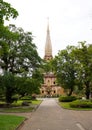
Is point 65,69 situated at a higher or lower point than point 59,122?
higher

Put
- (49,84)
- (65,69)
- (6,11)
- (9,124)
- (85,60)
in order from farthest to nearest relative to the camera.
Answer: (49,84) → (65,69) → (85,60) → (9,124) → (6,11)

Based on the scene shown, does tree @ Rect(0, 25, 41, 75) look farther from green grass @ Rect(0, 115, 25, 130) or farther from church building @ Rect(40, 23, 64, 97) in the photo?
church building @ Rect(40, 23, 64, 97)

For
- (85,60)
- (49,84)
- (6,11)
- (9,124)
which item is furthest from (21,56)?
(49,84)

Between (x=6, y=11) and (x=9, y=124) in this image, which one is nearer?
(x=6, y=11)

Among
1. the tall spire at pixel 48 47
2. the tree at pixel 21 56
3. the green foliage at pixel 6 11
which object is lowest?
the green foliage at pixel 6 11

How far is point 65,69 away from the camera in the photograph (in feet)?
246

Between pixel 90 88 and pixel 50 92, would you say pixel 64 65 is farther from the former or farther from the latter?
pixel 50 92

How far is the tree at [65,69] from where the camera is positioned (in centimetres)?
7412

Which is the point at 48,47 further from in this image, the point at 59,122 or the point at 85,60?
the point at 59,122

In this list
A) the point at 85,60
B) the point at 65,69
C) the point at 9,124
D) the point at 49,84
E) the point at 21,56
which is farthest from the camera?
the point at 49,84

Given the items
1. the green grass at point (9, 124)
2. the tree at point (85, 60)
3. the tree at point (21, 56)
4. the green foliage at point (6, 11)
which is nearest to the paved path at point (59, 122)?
the green grass at point (9, 124)

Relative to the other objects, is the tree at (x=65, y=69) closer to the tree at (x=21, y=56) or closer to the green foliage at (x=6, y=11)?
the tree at (x=21, y=56)

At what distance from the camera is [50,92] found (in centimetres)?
15262

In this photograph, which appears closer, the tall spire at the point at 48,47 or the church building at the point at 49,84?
the tall spire at the point at 48,47
